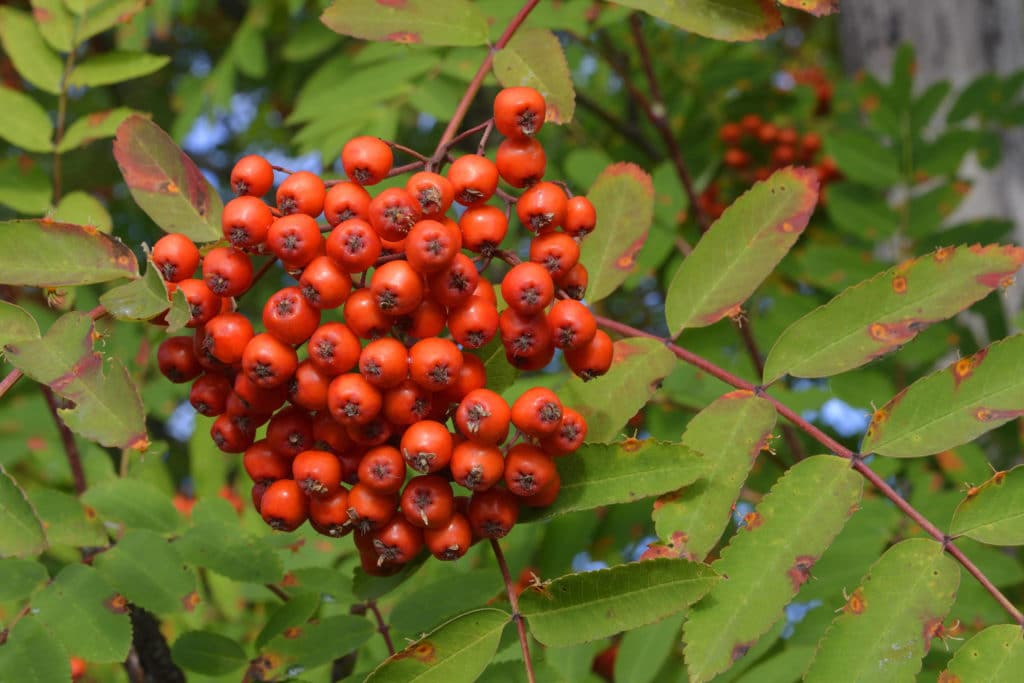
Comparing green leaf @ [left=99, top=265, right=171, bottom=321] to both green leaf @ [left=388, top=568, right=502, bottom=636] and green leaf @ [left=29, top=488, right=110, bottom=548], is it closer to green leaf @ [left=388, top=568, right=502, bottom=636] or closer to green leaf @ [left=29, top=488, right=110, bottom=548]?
green leaf @ [left=29, top=488, right=110, bottom=548]

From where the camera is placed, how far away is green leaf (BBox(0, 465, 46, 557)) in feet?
3.84

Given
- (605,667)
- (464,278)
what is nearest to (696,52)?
(605,667)

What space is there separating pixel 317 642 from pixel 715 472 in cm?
75

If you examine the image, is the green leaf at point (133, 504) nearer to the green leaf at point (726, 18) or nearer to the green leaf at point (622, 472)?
the green leaf at point (622, 472)

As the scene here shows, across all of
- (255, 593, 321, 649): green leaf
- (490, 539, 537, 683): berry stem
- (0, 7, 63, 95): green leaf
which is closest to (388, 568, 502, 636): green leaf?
(255, 593, 321, 649): green leaf

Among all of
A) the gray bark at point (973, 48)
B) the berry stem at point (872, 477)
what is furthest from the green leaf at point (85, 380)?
the gray bark at point (973, 48)

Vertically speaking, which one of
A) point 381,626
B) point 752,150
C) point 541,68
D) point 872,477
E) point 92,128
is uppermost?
point 541,68

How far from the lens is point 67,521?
5.51 ft

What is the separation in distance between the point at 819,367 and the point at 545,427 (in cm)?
52

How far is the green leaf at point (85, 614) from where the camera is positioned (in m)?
1.44

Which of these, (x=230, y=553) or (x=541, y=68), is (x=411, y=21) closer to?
(x=541, y=68)

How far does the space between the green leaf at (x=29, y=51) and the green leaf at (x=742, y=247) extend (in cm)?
164

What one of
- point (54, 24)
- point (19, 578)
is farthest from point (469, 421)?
point (54, 24)

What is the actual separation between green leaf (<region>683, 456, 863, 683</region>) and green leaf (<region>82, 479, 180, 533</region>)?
93 centimetres
